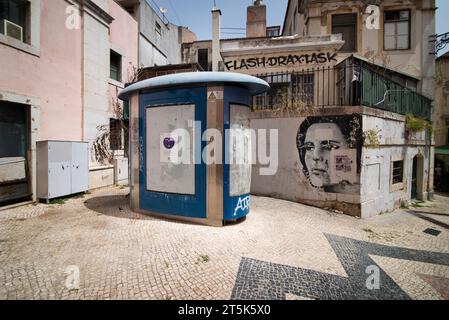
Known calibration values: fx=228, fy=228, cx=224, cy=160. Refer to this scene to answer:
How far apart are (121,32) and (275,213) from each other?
1118 cm

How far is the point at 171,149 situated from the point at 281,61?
24.1 ft

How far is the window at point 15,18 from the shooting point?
6.53 meters

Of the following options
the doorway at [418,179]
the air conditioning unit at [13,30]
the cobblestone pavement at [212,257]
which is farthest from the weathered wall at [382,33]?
the air conditioning unit at [13,30]

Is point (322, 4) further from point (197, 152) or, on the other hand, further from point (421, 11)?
point (197, 152)

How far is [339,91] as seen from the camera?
8.92 meters

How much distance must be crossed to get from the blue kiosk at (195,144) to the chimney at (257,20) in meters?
16.8

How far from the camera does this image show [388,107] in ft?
29.1

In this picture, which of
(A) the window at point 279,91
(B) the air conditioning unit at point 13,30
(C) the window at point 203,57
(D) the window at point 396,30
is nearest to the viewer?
(B) the air conditioning unit at point 13,30

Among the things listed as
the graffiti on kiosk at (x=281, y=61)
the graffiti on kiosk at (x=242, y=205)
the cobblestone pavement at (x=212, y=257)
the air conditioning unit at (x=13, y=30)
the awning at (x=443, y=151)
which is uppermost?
the graffiti on kiosk at (x=281, y=61)

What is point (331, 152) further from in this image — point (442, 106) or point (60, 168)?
point (442, 106)

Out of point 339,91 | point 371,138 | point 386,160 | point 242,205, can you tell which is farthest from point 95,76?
point 386,160

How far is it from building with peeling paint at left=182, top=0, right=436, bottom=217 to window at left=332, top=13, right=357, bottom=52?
5 cm

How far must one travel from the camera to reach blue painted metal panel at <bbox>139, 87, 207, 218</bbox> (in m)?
4.95

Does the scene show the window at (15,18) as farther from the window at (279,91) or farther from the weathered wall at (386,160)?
the weathered wall at (386,160)
